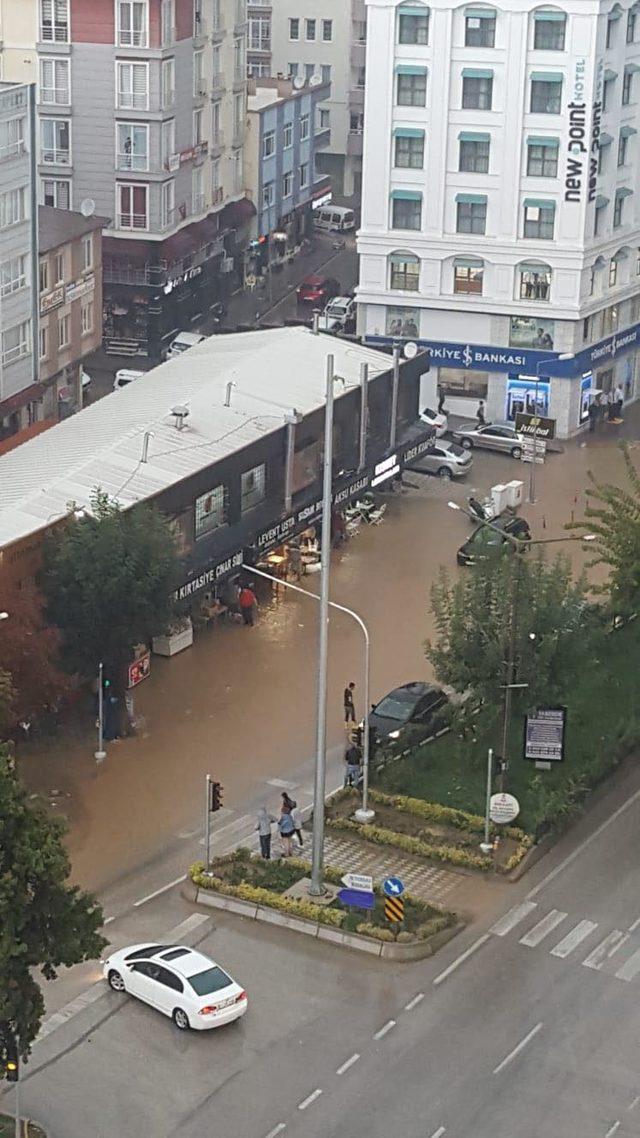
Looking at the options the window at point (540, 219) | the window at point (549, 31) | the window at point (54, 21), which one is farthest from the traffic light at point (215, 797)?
the window at point (54, 21)

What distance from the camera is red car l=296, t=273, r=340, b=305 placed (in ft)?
345

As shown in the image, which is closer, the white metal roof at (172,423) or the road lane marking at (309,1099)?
the road lane marking at (309,1099)

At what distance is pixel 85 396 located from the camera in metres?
88.4

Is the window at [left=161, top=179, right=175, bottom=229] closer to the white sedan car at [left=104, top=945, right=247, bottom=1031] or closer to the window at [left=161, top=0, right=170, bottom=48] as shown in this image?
the window at [left=161, top=0, right=170, bottom=48]

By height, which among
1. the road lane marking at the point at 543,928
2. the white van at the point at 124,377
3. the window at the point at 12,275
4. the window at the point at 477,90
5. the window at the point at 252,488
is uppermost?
the window at the point at 477,90

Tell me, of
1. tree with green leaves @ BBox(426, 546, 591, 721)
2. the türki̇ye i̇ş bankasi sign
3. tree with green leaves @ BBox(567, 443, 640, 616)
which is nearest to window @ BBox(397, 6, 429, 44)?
the türki̇ye i̇ş bankasi sign

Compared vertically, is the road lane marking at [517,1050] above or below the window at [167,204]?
below

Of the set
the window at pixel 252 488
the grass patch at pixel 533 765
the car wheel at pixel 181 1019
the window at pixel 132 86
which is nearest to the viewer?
the car wheel at pixel 181 1019

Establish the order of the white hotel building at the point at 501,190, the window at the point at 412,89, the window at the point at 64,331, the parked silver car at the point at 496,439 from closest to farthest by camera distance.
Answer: the window at the point at 64,331, the parked silver car at the point at 496,439, the white hotel building at the point at 501,190, the window at the point at 412,89

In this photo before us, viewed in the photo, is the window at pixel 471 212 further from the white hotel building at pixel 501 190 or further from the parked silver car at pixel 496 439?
the parked silver car at pixel 496 439

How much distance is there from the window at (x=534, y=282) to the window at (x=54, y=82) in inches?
858

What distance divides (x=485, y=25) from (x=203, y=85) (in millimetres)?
17165

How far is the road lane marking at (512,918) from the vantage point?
1827 inches

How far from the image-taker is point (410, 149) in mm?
86812
